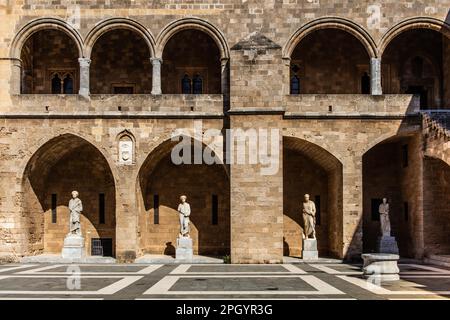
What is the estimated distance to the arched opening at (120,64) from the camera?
85.1 feet

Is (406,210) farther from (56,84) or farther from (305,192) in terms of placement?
(56,84)

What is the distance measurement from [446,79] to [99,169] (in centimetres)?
1616

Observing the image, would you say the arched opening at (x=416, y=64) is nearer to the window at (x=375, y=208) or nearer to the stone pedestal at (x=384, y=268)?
the window at (x=375, y=208)

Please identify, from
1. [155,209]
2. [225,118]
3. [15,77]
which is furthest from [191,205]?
[15,77]

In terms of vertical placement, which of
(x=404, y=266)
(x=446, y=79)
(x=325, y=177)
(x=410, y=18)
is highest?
(x=410, y=18)

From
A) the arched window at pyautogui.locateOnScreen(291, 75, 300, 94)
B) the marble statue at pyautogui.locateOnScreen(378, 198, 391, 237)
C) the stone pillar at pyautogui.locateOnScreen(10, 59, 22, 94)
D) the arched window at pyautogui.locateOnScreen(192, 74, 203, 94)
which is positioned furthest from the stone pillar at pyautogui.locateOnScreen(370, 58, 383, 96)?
the stone pillar at pyautogui.locateOnScreen(10, 59, 22, 94)

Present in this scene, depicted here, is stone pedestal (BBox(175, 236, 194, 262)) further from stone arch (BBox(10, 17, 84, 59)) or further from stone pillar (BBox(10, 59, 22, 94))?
stone pillar (BBox(10, 59, 22, 94))

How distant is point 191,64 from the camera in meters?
26.0

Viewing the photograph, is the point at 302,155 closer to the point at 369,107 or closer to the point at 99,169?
the point at 369,107

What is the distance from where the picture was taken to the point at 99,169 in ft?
84.9

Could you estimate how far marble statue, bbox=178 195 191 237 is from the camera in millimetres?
23422

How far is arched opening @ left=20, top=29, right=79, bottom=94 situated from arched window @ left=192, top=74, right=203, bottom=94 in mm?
5348

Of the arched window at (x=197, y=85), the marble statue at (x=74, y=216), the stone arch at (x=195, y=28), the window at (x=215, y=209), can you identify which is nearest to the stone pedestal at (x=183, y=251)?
the window at (x=215, y=209)

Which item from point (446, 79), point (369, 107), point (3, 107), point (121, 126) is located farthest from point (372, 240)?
point (3, 107)
